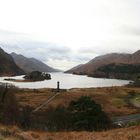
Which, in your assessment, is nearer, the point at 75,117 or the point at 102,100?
the point at 75,117

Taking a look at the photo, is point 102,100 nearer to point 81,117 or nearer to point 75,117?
point 81,117

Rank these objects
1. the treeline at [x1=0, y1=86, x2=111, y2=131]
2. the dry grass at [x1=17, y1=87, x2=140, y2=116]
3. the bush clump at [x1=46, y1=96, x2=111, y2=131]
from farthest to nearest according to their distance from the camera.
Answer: the dry grass at [x1=17, y1=87, x2=140, y2=116] < the bush clump at [x1=46, y1=96, x2=111, y2=131] < the treeline at [x1=0, y1=86, x2=111, y2=131]

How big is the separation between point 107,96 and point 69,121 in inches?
2634

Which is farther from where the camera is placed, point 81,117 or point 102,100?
point 102,100

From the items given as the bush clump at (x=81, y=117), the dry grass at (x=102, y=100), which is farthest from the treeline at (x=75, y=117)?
the dry grass at (x=102, y=100)

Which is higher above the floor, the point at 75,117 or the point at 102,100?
the point at 75,117

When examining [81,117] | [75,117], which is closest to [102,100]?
[81,117]

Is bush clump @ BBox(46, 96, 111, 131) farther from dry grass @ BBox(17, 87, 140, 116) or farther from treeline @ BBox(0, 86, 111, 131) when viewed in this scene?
dry grass @ BBox(17, 87, 140, 116)

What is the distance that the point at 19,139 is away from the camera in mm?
16984

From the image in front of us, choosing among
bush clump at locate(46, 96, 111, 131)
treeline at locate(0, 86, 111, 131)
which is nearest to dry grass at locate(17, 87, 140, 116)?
bush clump at locate(46, 96, 111, 131)

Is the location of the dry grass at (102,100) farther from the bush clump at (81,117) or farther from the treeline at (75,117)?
the treeline at (75,117)

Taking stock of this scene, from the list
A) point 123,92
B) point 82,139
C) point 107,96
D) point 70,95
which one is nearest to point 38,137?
point 82,139

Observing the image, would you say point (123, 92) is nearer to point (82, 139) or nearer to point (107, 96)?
point (107, 96)

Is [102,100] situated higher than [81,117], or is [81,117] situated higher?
[81,117]
